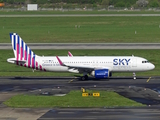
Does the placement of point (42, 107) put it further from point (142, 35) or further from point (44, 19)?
point (44, 19)

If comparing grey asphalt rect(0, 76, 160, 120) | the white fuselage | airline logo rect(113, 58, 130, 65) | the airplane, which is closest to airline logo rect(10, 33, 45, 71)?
the airplane

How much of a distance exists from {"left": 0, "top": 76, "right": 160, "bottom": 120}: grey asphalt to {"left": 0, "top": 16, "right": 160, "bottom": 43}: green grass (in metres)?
42.6

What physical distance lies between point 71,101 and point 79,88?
364 inches

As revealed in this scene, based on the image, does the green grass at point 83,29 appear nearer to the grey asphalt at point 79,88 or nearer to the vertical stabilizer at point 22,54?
the vertical stabilizer at point 22,54

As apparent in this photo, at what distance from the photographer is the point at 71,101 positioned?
42.4 metres

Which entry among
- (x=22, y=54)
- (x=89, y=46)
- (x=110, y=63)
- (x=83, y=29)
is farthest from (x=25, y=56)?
(x=83, y=29)

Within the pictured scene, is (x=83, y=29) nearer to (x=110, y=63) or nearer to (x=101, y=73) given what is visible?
(x=110, y=63)

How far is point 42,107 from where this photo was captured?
40031 millimetres

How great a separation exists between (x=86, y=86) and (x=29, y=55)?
11.8 meters

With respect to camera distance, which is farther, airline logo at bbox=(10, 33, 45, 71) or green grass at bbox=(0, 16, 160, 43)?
green grass at bbox=(0, 16, 160, 43)

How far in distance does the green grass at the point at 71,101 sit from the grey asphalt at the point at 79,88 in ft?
4.26

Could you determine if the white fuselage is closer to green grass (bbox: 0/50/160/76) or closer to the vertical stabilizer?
the vertical stabilizer

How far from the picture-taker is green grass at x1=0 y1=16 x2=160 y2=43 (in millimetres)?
103913

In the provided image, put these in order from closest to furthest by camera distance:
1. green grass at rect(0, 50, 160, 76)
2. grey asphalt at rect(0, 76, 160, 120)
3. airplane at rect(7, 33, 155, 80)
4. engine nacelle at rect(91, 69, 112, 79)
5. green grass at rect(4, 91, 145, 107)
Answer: grey asphalt at rect(0, 76, 160, 120)
green grass at rect(4, 91, 145, 107)
engine nacelle at rect(91, 69, 112, 79)
airplane at rect(7, 33, 155, 80)
green grass at rect(0, 50, 160, 76)
